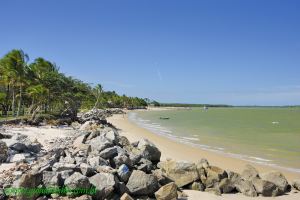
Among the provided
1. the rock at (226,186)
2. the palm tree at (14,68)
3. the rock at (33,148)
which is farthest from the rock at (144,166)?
the palm tree at (14,68)

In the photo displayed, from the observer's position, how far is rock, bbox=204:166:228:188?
1233 cm

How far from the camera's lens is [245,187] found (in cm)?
1220

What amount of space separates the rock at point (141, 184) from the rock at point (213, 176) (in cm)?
241

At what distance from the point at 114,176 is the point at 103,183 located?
0.53m

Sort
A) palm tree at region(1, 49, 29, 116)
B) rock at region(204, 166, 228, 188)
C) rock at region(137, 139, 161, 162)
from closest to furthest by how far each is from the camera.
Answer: rock at region(204, 166, 228, 188)
rock at region(137, 139, 161, 162)
palm tree at region(1, 49, 29, 116)

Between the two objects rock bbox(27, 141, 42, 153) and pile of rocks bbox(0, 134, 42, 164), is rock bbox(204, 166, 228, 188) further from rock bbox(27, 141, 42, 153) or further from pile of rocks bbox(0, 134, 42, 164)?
rock bbox(27, 141, 42, 153)

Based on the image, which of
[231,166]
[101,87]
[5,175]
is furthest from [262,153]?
[101,87]

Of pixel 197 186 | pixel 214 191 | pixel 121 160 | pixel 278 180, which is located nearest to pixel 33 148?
pixel 121 160

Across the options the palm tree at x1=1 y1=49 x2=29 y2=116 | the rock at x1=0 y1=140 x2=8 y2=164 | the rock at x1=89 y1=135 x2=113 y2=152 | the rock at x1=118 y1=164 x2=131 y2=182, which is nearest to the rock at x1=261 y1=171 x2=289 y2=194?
the rock at x1=118 y1=164 x2=131 y2=182

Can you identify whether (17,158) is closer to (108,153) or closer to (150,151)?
(108,153)

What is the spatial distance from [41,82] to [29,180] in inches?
1444

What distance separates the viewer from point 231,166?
1827 centimetres

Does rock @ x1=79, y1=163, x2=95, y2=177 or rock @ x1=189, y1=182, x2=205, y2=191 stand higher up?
rock @ x1=79, y1=163, x2=95, y2=177

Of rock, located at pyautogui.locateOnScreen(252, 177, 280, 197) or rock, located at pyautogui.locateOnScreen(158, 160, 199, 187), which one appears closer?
rock, located at pyautogui.locateOnScreen(252, 177, 280, 197)
